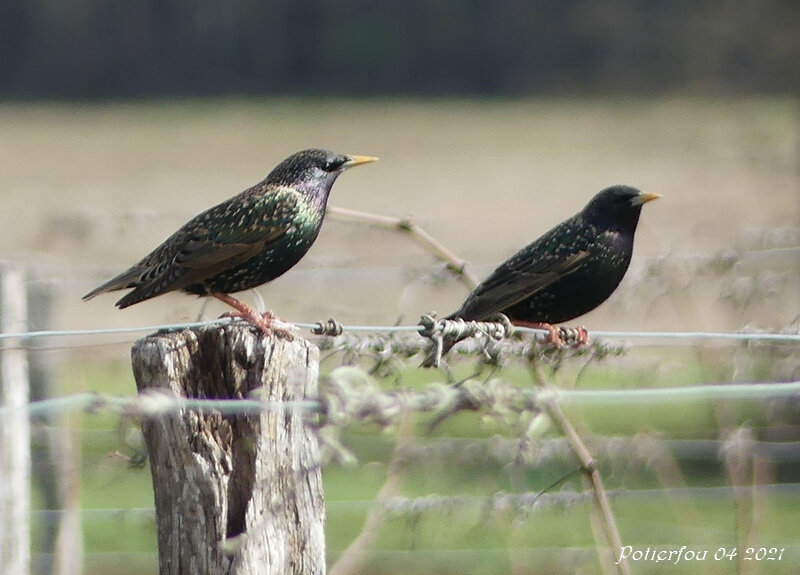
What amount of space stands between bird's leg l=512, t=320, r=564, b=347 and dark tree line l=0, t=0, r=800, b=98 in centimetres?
3013

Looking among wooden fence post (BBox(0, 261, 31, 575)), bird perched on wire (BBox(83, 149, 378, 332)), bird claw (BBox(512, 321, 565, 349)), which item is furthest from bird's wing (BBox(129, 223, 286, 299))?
bird claw (BBox(512, 321, 565, 349))

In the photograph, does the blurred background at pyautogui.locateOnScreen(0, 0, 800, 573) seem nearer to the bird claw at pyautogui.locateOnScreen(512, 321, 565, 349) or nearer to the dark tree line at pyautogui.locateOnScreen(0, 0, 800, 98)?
the dark tree line at pyautogui.locateOnScreen(0, 0, 800, 98)

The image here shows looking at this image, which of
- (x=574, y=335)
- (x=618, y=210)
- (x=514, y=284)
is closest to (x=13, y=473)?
(x=514, y=284)

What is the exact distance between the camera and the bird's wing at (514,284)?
493cm

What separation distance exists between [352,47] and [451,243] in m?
17.7

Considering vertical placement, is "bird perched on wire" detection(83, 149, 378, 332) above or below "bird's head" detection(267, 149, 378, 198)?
below

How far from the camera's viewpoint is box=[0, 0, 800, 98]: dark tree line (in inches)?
1379

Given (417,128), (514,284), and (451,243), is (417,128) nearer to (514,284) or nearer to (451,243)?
(451,243)

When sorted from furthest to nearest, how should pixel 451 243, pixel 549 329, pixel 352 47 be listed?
1. pixel 352 47
2. pixel 451 243
3. pixel 549 329

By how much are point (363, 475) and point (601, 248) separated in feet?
16.6

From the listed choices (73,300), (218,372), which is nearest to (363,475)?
(218,372)

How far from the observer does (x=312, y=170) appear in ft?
15.8

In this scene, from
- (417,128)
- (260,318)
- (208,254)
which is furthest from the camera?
(417,128)

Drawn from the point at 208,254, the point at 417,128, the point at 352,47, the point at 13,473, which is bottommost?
the point at 13,473
